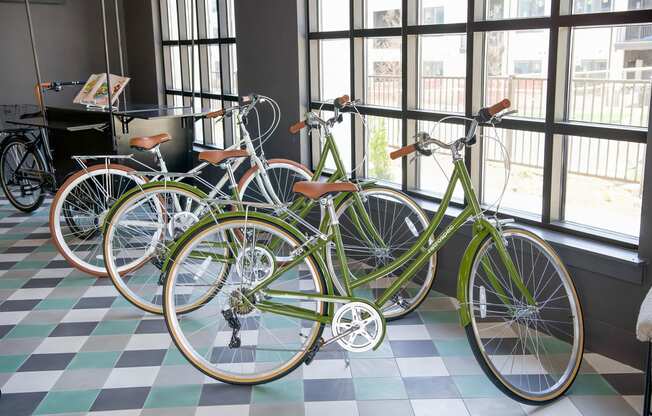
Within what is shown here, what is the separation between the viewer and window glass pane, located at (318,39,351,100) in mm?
4164

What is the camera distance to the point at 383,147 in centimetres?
400

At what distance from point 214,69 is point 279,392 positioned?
3.68 m

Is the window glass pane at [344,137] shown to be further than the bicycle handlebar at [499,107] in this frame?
Yes

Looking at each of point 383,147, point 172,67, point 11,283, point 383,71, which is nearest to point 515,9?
point 383,71

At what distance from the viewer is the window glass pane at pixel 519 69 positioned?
3008mm

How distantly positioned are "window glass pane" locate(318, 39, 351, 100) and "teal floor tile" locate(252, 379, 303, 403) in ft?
6.59

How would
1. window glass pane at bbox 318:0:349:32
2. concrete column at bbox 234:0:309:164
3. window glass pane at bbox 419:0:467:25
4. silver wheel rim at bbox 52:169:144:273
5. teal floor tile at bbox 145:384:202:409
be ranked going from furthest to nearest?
1. concrete column at bbox 234:0:309:164
2. window glass pane at bbox 318:0:349:32
3. silver wheel rim at bbox 52:169:144:273
4. window glass pane at bbox 419:0:467:25
5. teal floor tile at bbox 145:384:202:409

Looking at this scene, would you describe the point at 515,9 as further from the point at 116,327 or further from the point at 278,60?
the point at 116,327

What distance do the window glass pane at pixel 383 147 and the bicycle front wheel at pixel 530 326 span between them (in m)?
0.92

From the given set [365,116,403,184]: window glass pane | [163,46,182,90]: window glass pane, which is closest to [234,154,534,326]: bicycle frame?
[365,116,403,184]: window glass pane

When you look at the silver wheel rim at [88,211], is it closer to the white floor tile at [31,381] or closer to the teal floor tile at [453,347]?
the white floor tile at [31,381]

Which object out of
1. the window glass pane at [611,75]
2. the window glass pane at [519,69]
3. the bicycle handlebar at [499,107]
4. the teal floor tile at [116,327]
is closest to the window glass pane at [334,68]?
the window glass pane at [519,69]

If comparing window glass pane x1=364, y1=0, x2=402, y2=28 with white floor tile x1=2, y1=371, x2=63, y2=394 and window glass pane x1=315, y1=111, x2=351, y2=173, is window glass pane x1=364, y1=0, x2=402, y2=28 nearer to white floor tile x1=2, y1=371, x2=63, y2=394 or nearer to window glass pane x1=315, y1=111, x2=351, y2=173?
window glass pane x1=315, y1=111, x2=351, y2=173

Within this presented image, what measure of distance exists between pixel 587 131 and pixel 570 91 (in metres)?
0.20
